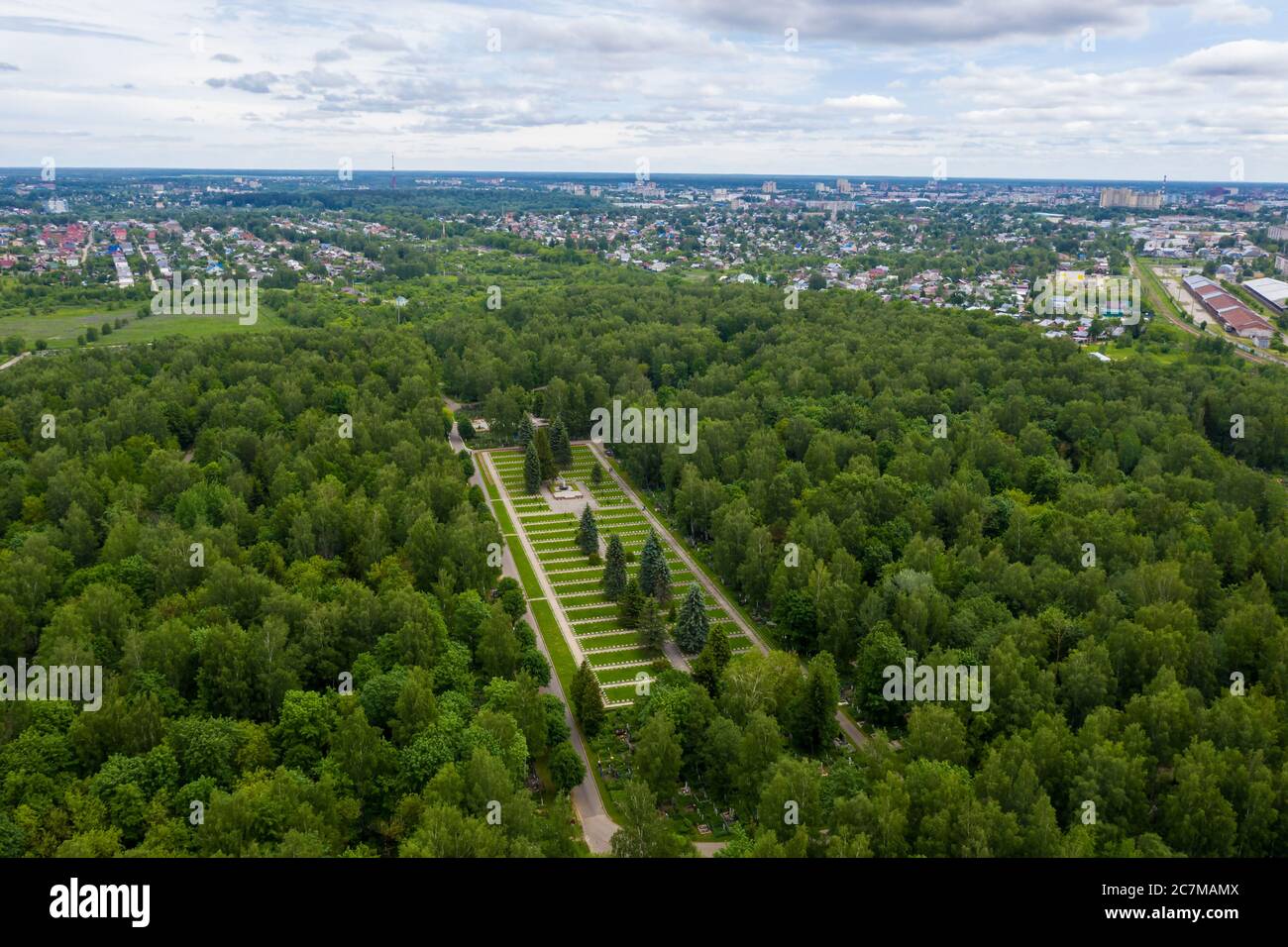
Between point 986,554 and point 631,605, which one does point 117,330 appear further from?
point 986,554

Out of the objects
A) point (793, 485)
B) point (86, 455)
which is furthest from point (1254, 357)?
point (86, 455)

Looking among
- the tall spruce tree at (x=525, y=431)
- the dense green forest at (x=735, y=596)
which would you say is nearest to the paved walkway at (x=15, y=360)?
the dense green forest at (x=735, y=596)

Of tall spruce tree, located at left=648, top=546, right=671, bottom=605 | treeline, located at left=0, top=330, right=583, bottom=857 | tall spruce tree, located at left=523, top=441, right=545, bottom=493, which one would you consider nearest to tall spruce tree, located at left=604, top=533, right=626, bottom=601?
tall spruce tree, located at left=648, top=546, right=671, bottom=605

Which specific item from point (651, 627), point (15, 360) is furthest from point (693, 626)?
point (15, 360)

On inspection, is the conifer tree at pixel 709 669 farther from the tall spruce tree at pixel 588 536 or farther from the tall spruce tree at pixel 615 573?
the tall spruce tree at pixel 588 536

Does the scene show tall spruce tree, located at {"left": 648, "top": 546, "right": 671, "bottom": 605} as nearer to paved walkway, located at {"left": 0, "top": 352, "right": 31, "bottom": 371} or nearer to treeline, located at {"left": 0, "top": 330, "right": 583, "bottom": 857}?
treeline, located at {"left": 0, "top": 330, "right": 583, "bottom": 857}

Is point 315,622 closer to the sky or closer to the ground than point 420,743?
closer to the sky
